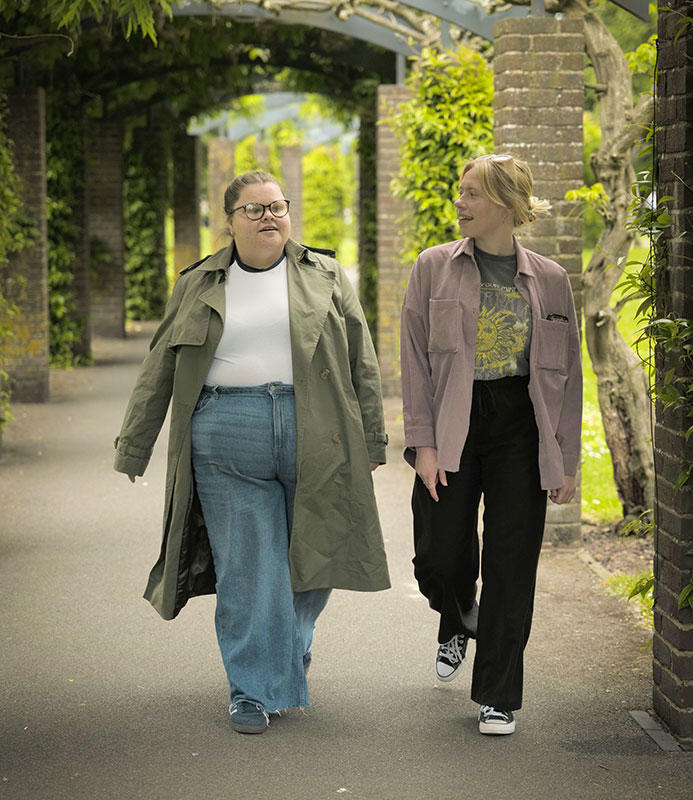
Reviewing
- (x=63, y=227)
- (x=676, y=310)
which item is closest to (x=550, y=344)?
(x=676, y=310)

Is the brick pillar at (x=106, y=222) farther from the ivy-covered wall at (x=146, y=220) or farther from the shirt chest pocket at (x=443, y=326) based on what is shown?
the shirt chest pocket at (x=443, y=326)

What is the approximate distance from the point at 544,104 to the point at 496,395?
309 centimetres

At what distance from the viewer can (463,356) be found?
14.3 feet

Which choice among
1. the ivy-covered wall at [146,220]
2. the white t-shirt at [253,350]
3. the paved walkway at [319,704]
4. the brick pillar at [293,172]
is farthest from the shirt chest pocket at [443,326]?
the brick pillar at [293,172]

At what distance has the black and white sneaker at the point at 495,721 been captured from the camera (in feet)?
14.5

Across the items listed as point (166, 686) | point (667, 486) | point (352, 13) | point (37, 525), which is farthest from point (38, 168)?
point (667, 486)

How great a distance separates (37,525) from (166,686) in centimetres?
326

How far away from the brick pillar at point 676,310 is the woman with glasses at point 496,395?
1.07 ft

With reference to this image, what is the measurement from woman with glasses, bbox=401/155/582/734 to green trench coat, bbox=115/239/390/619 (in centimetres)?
19

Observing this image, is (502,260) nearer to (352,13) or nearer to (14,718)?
(14,718)

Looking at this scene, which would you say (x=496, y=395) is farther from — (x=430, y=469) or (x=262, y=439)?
(x=262, y=439)

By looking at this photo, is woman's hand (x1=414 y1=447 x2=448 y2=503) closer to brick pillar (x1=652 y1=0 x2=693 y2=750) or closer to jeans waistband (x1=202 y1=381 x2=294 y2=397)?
jeans waistband (x1=202 y1=381 x2=294 y2=397)

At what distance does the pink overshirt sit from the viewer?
4.34 meters

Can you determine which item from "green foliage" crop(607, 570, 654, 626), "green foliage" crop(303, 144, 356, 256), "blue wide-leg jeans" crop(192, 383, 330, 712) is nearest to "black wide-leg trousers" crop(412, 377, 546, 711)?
"blue wide-leg jeans" crop(192, 383, 330, 712)
